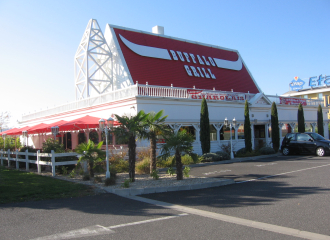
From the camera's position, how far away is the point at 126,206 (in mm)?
8227

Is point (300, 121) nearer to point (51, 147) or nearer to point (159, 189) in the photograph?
point (159, 189)

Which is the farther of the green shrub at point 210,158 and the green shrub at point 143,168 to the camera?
the green shrub at point 210,158

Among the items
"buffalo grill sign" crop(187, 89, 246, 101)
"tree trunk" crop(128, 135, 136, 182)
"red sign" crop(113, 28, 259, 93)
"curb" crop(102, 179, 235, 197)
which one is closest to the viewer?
"curb" crop(102, 179, 235, 197)

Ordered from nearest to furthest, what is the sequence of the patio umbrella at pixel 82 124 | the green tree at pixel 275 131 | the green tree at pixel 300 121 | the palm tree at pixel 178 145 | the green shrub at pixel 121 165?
1. the palm tree at pixel 178 145
2. the green shrub at pixel 121 165
3. the patio umbrella at pixel 82 124
4. the green tree at pixel 275 131
5. the green tree at pixel 300 121

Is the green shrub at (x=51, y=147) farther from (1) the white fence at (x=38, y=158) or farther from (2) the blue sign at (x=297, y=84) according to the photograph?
(2) the blue sign at (x=297, y=84)

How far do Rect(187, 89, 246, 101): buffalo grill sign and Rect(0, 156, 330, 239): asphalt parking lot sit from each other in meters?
13.1

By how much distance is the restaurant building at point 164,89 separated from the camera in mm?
21438

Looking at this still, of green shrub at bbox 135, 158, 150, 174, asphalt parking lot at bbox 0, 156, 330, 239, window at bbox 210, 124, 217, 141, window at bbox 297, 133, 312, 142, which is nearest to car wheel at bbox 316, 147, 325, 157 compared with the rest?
window at bbox 297, 133, 312, 142

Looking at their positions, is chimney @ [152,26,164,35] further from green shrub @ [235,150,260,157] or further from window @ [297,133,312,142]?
window @ [297,133,312,142]

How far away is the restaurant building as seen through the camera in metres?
21.4

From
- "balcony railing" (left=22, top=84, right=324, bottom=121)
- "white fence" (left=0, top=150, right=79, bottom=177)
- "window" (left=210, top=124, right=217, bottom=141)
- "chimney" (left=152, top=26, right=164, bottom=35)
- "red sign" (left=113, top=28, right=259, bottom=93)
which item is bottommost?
"white fence" (left=0, top=150, right=79, bottom=177)

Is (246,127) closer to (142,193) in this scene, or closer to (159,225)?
(142,193)

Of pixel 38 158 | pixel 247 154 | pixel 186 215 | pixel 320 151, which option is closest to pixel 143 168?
pixel 38 158

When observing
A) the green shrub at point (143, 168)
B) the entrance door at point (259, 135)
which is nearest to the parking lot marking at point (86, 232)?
the green shrub at point (143, 168)
